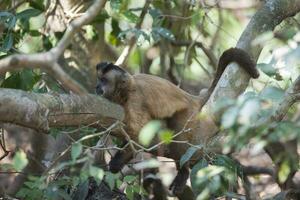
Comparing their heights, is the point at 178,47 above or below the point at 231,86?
below

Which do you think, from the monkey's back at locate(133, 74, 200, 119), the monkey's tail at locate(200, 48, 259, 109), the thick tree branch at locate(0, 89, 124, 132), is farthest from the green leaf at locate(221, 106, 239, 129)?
the monkey's back at locate(133, 74, 200, 119)

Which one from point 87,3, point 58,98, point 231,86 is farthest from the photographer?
point 87,3

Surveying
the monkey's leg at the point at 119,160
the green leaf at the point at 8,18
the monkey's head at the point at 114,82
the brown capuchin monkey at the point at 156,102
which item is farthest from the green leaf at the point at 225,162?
the green leaf at the point at 8,18

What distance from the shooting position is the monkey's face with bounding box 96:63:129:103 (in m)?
5.20

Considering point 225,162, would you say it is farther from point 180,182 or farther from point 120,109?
point 180,182

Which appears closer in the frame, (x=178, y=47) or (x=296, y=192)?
(x=296, y=192)

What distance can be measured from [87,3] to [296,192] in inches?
123

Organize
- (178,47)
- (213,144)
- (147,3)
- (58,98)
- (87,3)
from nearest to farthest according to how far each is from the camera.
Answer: (58,98) → (213,144) → (147,3) → (87,3) → (178,47)

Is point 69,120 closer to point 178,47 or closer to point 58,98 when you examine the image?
point 58,98

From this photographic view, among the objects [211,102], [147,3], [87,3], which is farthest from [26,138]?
[211,102]

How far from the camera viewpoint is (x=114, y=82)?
5262mm

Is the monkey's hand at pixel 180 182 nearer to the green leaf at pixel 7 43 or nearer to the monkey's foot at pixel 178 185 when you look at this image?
the monkey's foot at pixel 178 185

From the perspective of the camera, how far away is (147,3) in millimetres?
6066

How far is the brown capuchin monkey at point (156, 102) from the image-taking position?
5039 millimetres
